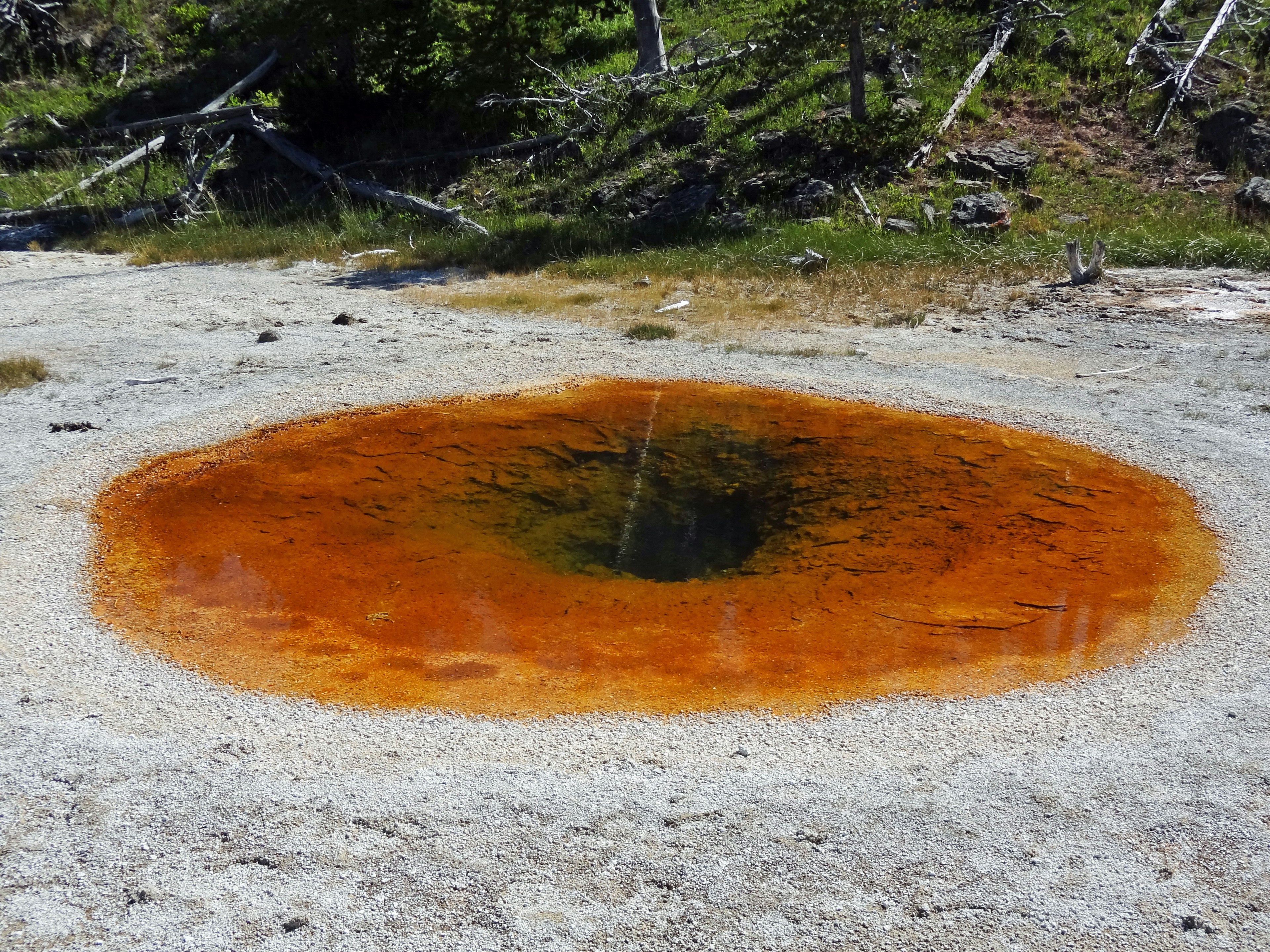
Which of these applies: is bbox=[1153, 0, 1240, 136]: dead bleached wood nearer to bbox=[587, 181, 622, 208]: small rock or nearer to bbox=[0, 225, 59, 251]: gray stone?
bbox=[587, 181, 622, 208]: small rock

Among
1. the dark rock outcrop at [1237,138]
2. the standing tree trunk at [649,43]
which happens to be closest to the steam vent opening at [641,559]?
the dark rock outcrop at [1237,138]

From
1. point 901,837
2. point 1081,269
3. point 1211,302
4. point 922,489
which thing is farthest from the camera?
point 1081,269

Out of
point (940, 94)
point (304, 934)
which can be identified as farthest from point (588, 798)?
point (940, 94)

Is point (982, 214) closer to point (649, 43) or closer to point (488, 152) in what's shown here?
point (649, 43)

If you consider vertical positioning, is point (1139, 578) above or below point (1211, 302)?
below

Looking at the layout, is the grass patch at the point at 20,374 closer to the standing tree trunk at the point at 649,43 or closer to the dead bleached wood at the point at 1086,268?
the dead bleached wood at the point at 1086,268

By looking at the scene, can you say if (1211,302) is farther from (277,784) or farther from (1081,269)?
(277,784)
